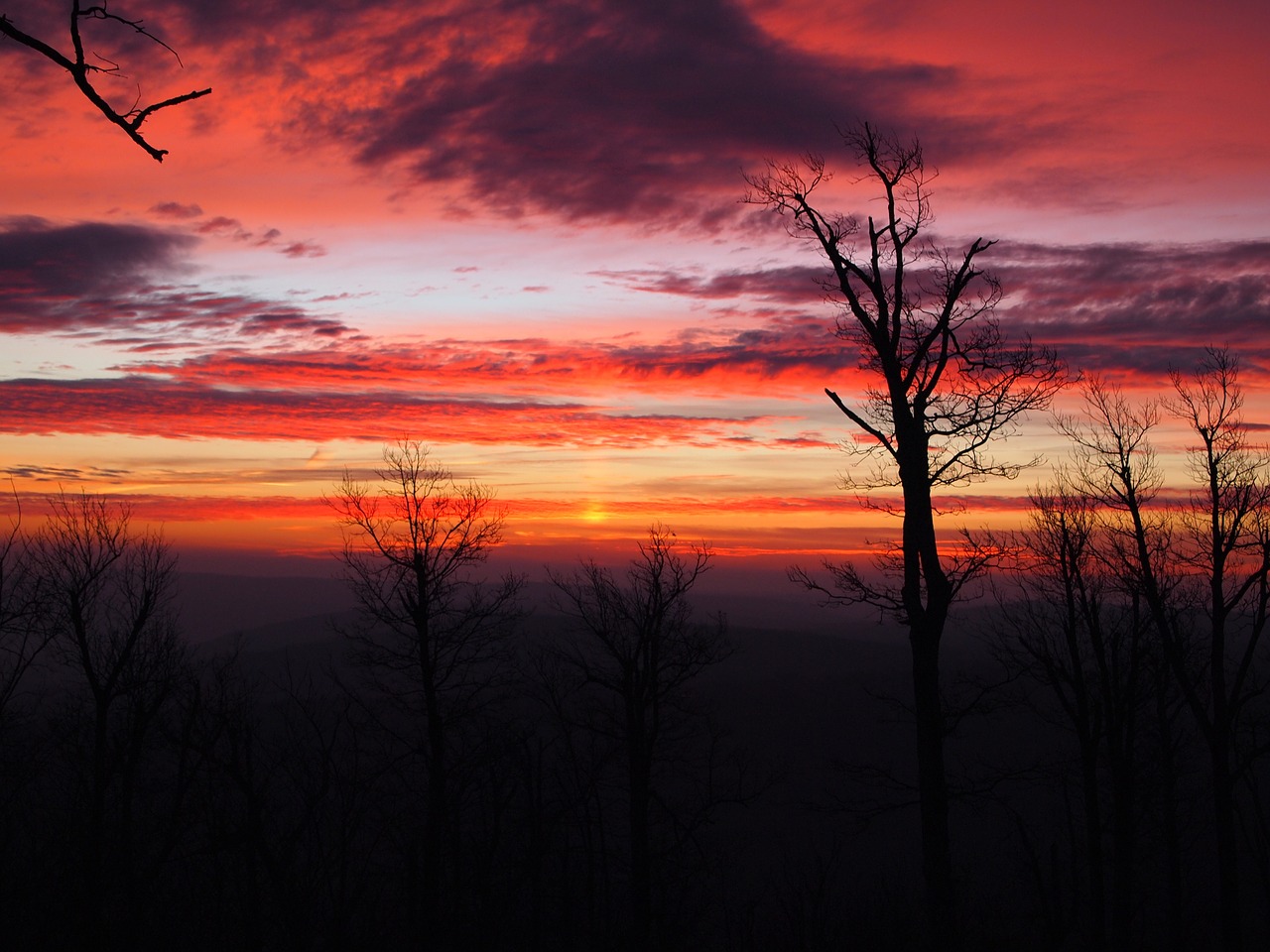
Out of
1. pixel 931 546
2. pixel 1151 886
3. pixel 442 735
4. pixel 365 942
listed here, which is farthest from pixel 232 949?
pixel 1151 886

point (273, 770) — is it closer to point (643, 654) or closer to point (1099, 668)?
point (643, 654)

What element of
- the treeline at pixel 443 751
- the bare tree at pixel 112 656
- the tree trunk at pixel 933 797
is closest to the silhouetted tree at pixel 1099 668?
the treeline at pixel 443 751

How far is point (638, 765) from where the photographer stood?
1962 cm

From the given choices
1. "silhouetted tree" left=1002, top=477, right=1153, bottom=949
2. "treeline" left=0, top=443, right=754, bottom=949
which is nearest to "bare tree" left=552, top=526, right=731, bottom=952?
"treeline" left=0, top=443, right=754, bottom=949

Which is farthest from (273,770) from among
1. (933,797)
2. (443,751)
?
(933,797)

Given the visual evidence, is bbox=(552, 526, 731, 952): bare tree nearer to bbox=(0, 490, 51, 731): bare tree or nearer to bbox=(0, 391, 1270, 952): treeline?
bbox=(0, 391, 1270, 952): treeline

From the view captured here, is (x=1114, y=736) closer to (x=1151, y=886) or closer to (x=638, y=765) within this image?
(x=638, y=765)

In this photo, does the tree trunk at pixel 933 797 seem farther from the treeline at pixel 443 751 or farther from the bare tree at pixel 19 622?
the bare tree at pixel 19 622

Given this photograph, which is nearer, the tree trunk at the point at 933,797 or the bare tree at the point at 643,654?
the tree trunk at the point at 933,797

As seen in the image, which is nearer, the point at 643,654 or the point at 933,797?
the point at 933,797

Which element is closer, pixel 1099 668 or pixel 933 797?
pixel 933 797

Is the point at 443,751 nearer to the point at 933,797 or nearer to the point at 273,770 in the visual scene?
the point at 273,770

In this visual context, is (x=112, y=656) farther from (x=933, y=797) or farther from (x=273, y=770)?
(x=933, y=797)

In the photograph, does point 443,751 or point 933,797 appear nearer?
point 933,797
